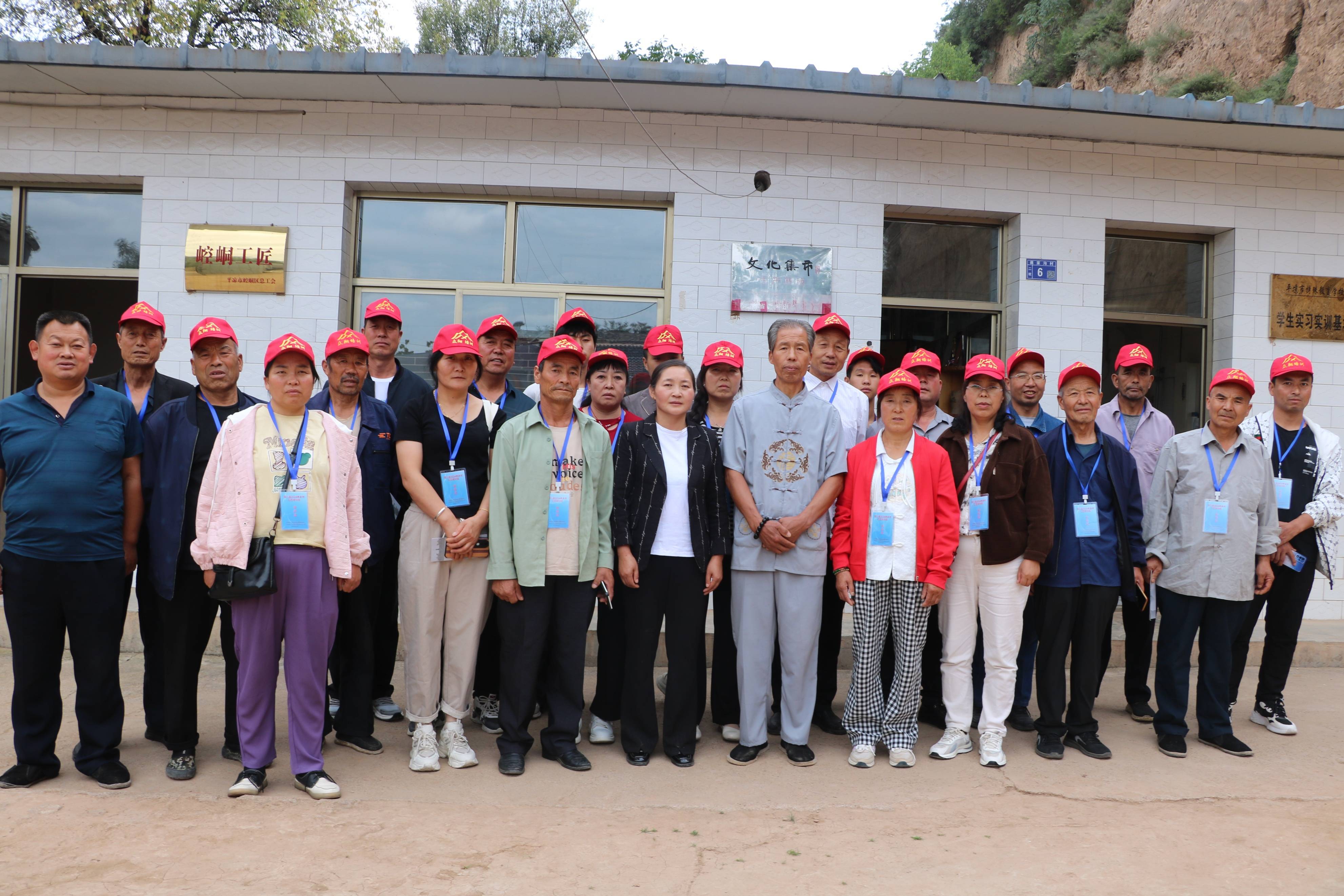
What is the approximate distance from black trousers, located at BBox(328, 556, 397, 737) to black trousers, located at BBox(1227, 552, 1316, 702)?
4.26 metres

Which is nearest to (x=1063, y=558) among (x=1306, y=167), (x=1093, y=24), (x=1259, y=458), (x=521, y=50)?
(x=1259, y=458)

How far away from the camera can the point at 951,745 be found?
14.3ft

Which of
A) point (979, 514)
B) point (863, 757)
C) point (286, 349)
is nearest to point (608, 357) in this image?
point (286, 349)

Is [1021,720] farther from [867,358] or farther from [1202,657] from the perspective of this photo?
[867,358]

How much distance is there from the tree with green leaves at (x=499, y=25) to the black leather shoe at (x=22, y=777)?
32722mm

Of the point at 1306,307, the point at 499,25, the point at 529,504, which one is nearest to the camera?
the point at 529,504

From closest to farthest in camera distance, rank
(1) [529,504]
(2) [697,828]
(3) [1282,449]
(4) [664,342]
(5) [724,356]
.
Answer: (2) [697,828] → (1) [529,504] → (5) [724,356] → (3) [1282,449] → (4) [664,342]

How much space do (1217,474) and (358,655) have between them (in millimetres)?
4194

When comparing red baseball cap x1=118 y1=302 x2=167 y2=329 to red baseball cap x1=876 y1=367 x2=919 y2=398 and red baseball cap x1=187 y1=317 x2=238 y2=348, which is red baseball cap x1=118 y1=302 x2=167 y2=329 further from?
red baseball cap x1=876 y1=367 x2=919 y2=398

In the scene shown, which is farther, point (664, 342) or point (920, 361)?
point (664, 342)

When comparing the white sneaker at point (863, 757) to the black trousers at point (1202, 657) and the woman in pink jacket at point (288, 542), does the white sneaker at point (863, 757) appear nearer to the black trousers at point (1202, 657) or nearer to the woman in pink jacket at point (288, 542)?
the black trousers at point (1202, 657)

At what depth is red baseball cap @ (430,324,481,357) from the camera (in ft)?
13.5

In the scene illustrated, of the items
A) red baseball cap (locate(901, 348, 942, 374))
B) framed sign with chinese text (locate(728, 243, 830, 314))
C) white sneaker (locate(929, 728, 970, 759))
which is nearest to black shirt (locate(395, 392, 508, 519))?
red baseball cap (locate(901, 348, 942, 374))

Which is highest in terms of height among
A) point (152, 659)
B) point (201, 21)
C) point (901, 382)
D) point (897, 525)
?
point (201, 21)
